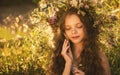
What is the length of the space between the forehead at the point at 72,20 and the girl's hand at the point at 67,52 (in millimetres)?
208

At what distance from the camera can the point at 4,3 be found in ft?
43.0

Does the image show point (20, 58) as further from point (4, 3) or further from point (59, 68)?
point (4, 3)

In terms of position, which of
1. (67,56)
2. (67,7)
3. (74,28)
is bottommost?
(67,56)

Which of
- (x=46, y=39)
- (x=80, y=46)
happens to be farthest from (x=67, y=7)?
(x=46, y=39)

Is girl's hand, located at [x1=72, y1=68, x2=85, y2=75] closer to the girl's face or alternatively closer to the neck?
the neck

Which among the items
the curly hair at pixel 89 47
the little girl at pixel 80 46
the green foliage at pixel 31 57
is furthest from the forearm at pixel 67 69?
the green foliage at pixel 31 57

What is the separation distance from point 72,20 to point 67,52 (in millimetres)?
353

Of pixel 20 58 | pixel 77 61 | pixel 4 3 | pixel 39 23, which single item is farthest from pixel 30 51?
pixel 4 3

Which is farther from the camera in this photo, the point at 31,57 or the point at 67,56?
the point at 31,57

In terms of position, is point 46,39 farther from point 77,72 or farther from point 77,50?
point 77,72

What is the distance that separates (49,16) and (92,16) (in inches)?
17.7

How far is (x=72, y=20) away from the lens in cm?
437

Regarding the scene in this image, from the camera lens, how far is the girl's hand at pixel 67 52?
4469mm

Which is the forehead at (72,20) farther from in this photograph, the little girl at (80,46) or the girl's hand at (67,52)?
the girl's hand at (67,52)
